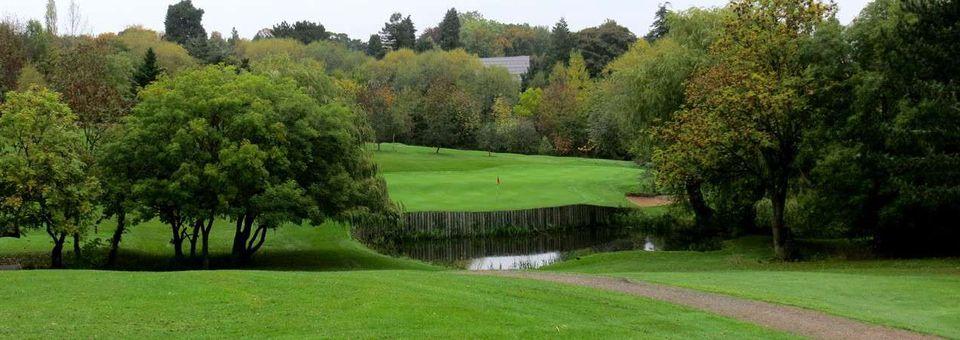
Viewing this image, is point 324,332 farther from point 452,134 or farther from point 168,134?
point 452,134

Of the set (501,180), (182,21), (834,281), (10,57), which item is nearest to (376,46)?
(182,21)

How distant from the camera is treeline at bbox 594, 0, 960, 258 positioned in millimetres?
29625

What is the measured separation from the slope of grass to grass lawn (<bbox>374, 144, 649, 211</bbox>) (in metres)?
32.2

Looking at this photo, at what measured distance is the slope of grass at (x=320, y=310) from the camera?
15367mm

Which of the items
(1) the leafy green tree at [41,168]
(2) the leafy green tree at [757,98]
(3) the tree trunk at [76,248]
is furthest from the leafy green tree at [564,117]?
(1) the leafy green tree at [41,168]

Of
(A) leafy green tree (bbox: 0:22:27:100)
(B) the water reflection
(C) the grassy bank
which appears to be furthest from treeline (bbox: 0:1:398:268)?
(A) leafy green tree (bbox: 0:22:27:100)

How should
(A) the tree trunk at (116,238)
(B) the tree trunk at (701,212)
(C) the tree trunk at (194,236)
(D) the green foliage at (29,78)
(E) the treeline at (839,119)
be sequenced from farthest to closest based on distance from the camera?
(D) the green foliage at (29,78) < (B) the tree trunk at (701,212) < (C) the tree trunk at (194,236) < (A) the tree trunk at (116,238) < (E) the treeline at (839,119)

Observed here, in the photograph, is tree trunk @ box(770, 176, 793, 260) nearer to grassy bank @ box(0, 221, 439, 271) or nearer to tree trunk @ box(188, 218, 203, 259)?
grassy bank @ box(0, 221, 439, 271)

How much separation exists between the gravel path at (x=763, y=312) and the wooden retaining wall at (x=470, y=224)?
2456 centimetres

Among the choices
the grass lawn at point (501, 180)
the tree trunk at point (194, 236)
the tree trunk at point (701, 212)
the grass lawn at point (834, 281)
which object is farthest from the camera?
the grass lawn at point (501, 180)

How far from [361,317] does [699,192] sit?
34807 mm

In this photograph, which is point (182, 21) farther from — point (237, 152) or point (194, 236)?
point (237, 152)

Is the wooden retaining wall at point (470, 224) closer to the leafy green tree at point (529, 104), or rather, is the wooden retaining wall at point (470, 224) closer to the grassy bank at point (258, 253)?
the grassy bank at point (258, 253)

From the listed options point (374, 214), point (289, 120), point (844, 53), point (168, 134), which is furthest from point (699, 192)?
point (168, 134)
